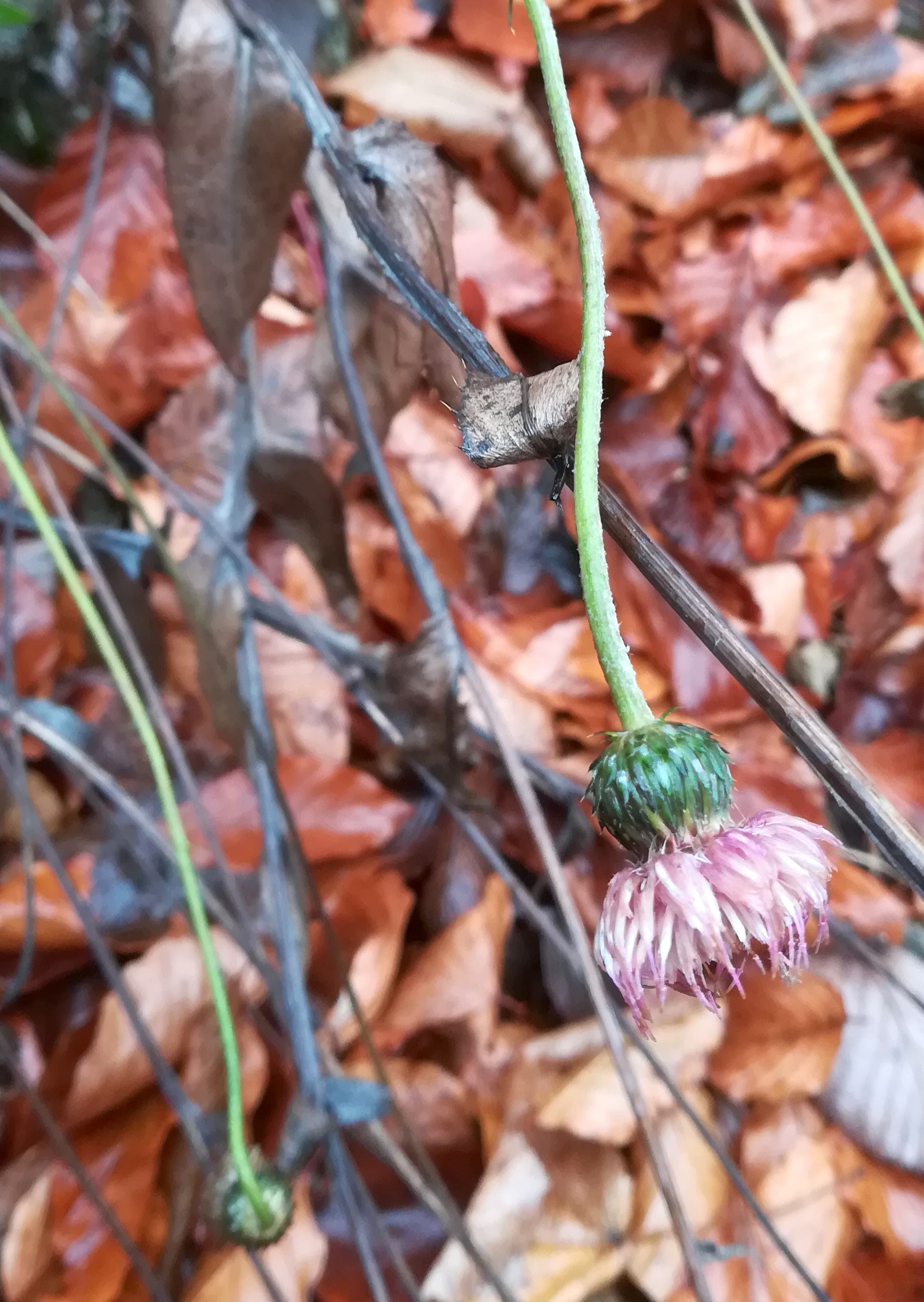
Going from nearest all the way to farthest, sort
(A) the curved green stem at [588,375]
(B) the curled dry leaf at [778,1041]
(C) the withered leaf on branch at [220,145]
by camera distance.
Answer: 1. (A) the curved green stem at [588,375]
2. (C) the withered leaf on branch at [220,145]
3. (B) the curled dry leaf at [778,1041]

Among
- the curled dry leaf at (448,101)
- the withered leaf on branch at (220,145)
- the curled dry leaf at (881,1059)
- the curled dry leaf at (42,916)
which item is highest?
the curled dry leaf at (448,101)

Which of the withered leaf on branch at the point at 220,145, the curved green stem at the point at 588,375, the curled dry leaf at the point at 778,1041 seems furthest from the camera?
the curled dry leaf at the point at 778,1041

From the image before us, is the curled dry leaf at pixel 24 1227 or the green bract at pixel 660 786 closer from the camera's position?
the green bract at pixel 660 786

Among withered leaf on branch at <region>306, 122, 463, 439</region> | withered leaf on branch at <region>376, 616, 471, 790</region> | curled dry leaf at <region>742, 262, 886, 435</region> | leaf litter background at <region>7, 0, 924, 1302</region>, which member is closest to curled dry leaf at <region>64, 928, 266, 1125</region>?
leaf litter background at <region>7, 0, 924, 1302</region>

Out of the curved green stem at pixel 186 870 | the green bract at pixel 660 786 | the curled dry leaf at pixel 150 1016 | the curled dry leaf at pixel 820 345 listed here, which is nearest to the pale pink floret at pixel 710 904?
the green bract at pixel 660 786

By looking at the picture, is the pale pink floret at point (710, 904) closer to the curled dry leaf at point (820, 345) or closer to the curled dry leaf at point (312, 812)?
the curled dry leaf at point (312, 812)

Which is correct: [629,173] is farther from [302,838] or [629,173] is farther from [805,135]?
[302,838]

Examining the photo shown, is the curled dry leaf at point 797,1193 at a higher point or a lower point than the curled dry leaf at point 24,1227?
lower
